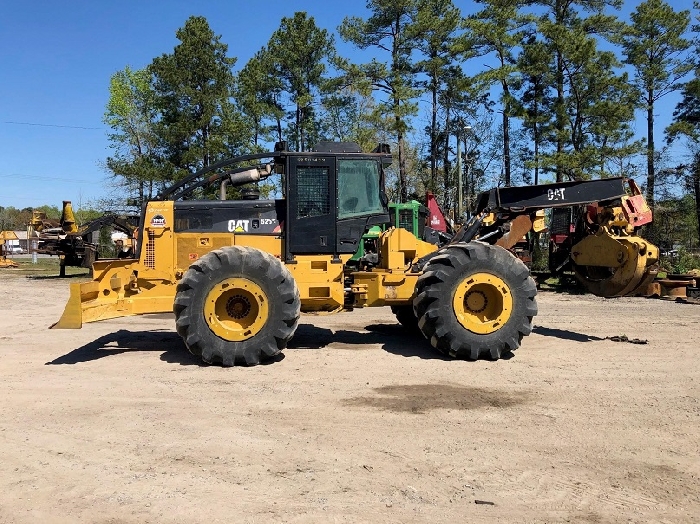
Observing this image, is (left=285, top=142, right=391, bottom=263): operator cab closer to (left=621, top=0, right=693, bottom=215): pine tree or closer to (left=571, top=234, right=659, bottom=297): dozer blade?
(left=571, top=234, right=659, bottom=297): dozer blade

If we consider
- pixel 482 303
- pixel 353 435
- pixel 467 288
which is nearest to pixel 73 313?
pixel 353 435

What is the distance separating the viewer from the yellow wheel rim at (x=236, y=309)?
764 cm

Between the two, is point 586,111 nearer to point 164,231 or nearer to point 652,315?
point 652,315

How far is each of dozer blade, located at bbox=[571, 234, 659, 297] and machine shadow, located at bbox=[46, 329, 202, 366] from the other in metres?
6.77

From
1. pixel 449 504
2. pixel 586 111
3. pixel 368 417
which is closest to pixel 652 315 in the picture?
pixel 368 417

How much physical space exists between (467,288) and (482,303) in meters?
0.39

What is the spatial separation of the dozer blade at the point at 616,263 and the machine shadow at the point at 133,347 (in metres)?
6.77

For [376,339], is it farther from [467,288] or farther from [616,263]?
[616,263]

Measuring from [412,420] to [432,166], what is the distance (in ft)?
100

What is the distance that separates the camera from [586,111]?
26188mm

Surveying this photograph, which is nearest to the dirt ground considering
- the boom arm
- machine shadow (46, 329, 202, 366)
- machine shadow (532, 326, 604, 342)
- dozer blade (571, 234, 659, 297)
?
machine shadow (46, 329, 202, 366)

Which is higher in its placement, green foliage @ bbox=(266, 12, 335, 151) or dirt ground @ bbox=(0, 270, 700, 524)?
green foliage @ bbox=(266, 12, 335, 151)

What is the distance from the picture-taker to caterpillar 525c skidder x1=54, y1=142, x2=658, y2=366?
7660 mm

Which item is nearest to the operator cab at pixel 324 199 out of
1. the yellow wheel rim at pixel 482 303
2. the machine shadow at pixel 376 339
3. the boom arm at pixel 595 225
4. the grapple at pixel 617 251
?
the machine shadow at pixel 376 339
